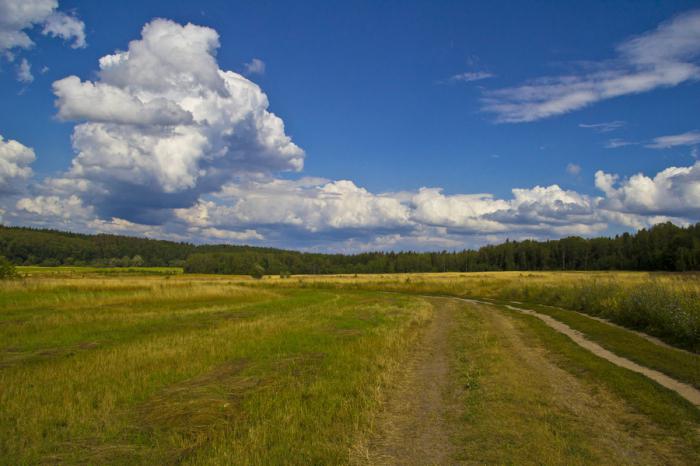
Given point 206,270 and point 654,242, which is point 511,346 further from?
point 206,270

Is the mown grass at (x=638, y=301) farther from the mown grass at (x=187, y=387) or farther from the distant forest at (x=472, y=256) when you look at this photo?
the distant forest at (x=472, y=256)

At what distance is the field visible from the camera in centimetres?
721

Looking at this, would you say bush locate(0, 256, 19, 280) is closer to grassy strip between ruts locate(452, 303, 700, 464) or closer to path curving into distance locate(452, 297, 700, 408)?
grassy strip between ruts locate(452, 303, 700, 464)

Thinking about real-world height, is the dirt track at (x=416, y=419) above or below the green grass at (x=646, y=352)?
below

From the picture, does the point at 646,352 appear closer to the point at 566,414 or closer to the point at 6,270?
the point at 566,414

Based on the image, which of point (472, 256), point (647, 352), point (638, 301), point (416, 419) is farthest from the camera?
point (472, 256)

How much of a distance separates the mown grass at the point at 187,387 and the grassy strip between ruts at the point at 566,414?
2.25 metres

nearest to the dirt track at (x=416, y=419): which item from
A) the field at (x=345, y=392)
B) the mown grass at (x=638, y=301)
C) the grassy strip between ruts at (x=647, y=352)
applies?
the field at (x=345, y=392)

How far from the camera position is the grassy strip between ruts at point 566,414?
22.9 ft

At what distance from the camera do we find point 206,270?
543ft

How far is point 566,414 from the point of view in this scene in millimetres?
8906

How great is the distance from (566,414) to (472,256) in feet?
580

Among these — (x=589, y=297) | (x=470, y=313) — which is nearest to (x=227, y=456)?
(x=470, y=313)

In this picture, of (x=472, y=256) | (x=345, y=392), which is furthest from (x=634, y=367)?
(x=472, y=256)
